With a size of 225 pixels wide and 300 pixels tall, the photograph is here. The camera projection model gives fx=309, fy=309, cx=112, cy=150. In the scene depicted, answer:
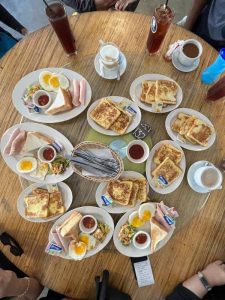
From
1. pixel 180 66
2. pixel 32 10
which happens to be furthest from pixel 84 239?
pixel 32 10

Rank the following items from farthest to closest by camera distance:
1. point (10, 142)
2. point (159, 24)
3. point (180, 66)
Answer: point (180, 66) → point (10, 142) → point (159, 24)

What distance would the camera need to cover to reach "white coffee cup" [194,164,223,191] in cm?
167

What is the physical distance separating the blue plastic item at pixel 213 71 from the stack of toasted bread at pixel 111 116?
502 mm

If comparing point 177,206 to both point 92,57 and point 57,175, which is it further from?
point 92,57

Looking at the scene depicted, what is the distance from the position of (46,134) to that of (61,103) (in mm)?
198

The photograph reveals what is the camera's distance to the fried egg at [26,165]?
1711mm

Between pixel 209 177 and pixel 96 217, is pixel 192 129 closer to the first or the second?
pixel 209 177

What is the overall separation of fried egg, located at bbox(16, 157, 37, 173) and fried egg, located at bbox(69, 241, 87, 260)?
0.46m

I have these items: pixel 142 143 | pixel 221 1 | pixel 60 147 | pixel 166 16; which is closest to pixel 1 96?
pixel 60 147

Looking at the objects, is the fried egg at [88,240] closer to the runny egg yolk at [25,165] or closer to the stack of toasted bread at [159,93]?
the runny egg yolk at [25,165]

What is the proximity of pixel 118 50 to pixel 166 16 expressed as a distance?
1.05 ft

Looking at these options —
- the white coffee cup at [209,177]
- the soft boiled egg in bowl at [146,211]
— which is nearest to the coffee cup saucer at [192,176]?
the white coffee cup at [209,177]

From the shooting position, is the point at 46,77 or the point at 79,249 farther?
the point at 46,77

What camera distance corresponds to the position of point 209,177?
1687 mm
